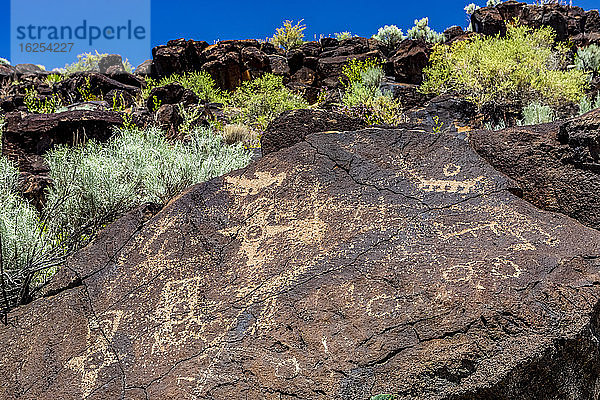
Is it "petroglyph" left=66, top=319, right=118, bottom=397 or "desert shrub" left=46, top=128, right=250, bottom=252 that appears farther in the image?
"desert shrub" left=46, top=128, right=250, bottom=252

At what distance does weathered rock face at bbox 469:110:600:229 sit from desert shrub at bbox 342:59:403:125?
4.84 metres

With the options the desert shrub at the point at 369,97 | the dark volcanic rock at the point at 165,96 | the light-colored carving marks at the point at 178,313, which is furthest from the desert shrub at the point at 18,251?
the dark volcanic rock at the point at 165,96

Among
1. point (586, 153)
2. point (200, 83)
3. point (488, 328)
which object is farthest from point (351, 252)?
point (200, 83)

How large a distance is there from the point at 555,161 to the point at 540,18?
24.2 metres

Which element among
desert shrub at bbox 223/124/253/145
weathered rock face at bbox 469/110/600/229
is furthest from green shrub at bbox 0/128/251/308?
desert shrub at bbox 223/124/253/145

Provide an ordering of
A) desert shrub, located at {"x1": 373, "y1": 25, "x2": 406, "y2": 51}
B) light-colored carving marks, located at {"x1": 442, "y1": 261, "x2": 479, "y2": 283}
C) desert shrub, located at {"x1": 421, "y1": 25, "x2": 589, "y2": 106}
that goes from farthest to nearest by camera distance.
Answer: desert shrub, located at {"x1": 373, "y1": 25, "x2": 406, "y2": 51} < desert shrub, located at {"x1": 421, "y1": 25, "x2": 589, "y2": 106} < light-colored carving marks, located at {"x1": 442, "y1": 261, "x2": 479, "y2": 283}

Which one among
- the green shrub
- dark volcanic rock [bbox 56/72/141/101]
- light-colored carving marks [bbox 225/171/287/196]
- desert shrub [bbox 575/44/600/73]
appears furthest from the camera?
desert shrub [bbox 575/44/600/73]

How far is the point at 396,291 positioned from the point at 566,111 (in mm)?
12255

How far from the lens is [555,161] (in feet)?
7.85

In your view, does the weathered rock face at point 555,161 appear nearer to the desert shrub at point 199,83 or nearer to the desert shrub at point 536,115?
the desert shrub at point 536,115

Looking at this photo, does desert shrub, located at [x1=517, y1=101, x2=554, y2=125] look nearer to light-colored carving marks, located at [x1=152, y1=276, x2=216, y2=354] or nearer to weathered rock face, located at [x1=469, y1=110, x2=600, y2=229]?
weathered rock face, located at [x1=469, y1=110, x2=600, y2=229]

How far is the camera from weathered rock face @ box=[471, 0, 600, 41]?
22.3 m

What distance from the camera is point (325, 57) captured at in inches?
842

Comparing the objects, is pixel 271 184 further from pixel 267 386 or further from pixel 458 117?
pixel 458 117
